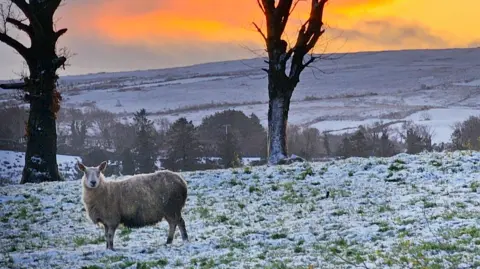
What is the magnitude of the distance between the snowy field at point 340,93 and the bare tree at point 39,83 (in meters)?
58.5

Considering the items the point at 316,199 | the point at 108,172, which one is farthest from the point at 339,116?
the point at 316,199

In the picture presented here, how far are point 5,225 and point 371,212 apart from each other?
10323mm

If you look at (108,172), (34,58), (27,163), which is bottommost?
(108,172)

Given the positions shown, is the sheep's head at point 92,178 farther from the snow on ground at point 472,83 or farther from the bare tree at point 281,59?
the snow on ground at point 472,83

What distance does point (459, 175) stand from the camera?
19.4 metres

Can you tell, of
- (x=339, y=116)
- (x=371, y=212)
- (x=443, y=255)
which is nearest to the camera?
(x=443, y=255)

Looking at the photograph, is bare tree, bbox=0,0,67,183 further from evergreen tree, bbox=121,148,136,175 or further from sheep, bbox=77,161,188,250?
evergreen tree, bbox=121,148,136,175

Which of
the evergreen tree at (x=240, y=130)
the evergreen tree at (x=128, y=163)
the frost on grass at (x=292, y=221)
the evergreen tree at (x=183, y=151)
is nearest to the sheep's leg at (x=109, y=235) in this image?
the frost on grass at (x=292, y=221)

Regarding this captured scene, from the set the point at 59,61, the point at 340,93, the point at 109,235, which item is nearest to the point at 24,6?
the point at 59,61

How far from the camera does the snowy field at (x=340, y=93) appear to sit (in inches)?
4259

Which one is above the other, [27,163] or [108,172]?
[27,163]

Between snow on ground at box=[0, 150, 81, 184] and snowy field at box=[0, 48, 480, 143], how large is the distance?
1194 inches

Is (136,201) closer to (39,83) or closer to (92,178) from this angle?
(92,178)

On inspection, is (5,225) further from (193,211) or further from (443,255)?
(443,255)
